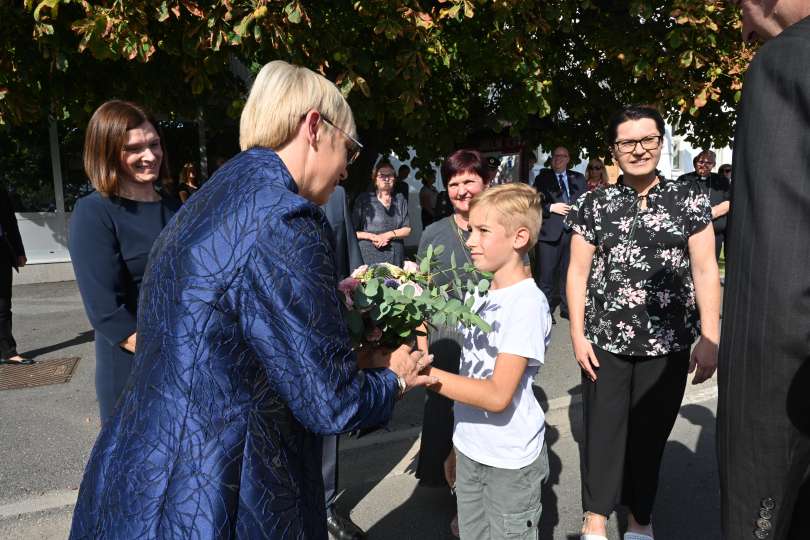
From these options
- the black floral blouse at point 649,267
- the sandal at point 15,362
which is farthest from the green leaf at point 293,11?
the sandal at point 15,362

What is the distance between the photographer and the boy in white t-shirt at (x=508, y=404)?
221 cm

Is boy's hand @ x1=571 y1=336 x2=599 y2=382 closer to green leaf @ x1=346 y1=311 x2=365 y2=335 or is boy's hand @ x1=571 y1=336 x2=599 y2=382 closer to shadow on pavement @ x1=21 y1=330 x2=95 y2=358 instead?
green leaf @ x1=346 y1=311 x2=365 y2=335

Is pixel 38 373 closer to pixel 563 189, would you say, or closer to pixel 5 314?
pixel 5 314

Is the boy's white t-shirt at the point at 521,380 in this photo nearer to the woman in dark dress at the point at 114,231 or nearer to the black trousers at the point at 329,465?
the black trousers at the point at 329,465

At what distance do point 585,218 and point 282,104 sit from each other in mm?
1935

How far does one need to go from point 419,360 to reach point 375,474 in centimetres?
238

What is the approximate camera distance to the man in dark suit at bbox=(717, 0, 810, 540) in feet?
3.60

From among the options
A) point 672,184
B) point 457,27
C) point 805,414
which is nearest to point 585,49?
point 457,27

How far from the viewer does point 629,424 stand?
2980mm

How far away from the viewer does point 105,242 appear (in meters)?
2.42

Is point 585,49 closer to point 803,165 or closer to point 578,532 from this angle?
point 578,532

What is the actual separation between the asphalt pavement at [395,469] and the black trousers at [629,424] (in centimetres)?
35

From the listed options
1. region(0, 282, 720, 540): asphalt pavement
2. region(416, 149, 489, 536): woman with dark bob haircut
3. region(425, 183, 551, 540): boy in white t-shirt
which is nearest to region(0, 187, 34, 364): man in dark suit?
region(0, 282, 720, 540): asphalt pavement

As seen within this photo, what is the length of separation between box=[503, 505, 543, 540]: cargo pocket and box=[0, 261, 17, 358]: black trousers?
234 inches
